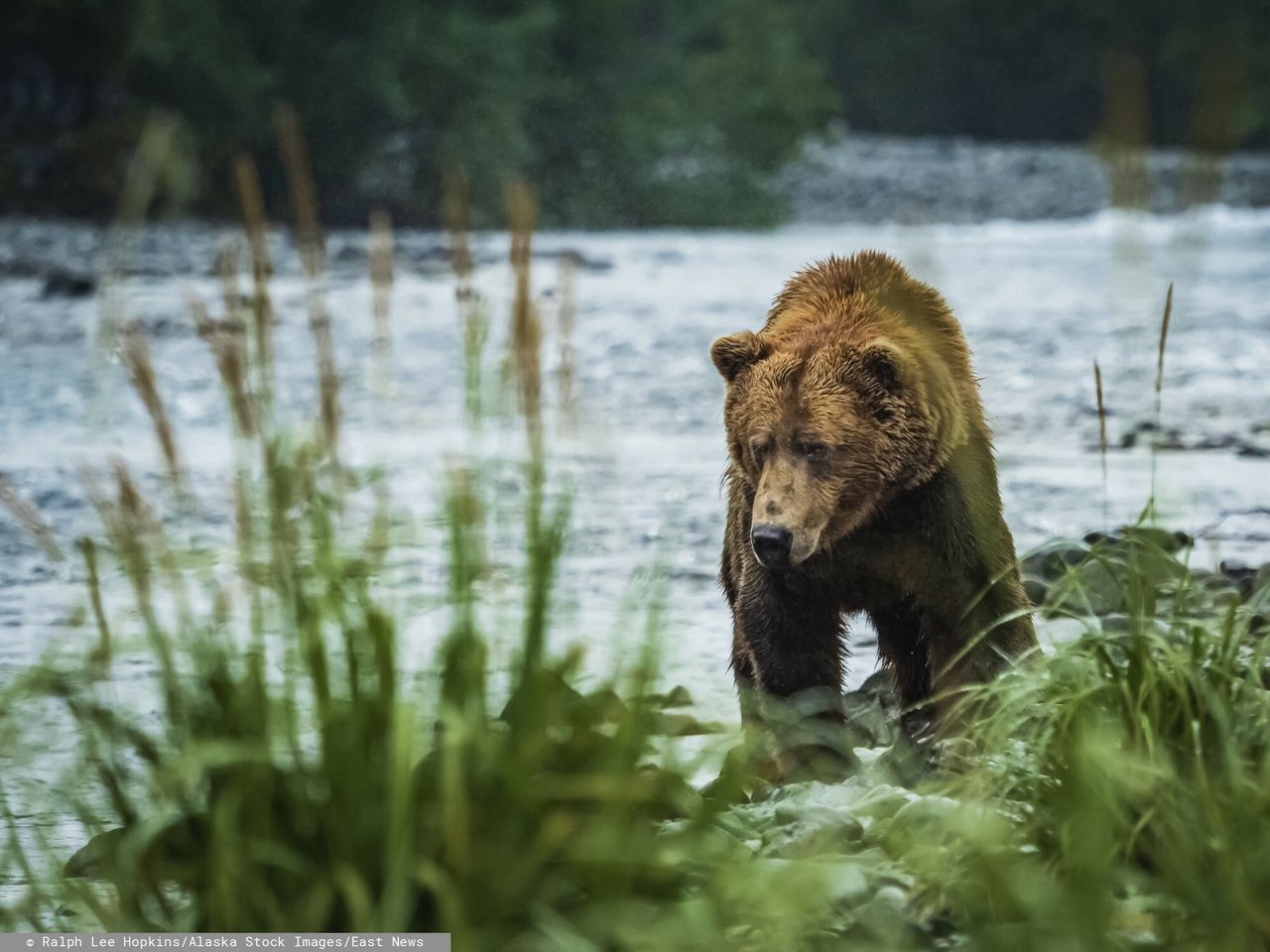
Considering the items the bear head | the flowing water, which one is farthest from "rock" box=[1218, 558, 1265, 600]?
the bear head

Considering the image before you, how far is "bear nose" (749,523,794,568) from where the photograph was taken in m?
3.64

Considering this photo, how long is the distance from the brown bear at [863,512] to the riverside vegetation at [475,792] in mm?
855

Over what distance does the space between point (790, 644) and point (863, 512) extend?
13.0 inches

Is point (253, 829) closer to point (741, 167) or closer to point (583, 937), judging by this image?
point (583, 937)

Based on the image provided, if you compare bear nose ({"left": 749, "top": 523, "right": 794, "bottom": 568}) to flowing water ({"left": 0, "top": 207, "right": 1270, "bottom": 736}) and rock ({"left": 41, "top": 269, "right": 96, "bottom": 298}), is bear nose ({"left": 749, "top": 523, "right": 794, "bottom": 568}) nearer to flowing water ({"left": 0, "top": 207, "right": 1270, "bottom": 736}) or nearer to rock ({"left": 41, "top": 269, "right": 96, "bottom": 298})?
flowing water ({"left": 0, "top": 207, "right": 1270, "bottom": 736})

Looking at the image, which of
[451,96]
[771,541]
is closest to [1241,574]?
[771,541]

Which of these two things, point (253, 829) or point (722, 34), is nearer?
point (253, 829)

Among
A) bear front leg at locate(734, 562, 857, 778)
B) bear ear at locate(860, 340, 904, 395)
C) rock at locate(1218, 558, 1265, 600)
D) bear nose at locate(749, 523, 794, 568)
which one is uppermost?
bear ear at locate(860, 340, 904, 395)

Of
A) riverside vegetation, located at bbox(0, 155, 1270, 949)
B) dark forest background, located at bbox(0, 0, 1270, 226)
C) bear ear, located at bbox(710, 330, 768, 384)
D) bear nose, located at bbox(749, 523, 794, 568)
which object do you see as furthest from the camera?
dark forest background, located at bbox(0, 0, 1270, 226)

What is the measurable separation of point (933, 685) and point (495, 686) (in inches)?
45.4

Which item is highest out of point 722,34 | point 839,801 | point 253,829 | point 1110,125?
point 722,34

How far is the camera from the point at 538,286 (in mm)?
17859

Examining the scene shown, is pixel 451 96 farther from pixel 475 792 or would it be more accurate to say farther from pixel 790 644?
pixel 475 792

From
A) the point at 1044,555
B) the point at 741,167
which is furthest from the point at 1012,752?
the point at 741,167
